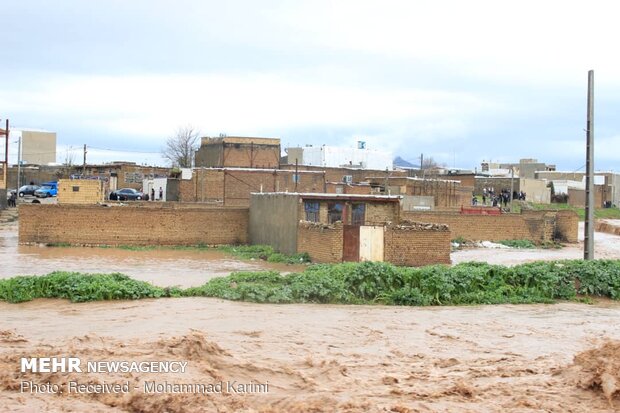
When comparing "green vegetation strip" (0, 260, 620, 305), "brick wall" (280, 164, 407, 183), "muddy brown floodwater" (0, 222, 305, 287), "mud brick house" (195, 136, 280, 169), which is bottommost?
"muddy brown floodwater" (0, 222, 305, 287)

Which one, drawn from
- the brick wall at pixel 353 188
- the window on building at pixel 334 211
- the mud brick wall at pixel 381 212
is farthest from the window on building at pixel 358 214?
the brick wall at pixel 353 188

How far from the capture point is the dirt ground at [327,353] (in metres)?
8.47

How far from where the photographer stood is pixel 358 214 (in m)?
33.2

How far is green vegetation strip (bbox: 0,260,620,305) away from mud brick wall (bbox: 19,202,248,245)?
19.8 metres

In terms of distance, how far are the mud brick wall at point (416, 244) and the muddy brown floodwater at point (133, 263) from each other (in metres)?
3.79

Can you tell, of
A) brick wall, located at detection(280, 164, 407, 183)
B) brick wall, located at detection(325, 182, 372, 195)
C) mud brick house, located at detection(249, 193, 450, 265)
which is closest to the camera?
mud brick house, located at detection(249, 193, 450, 265)

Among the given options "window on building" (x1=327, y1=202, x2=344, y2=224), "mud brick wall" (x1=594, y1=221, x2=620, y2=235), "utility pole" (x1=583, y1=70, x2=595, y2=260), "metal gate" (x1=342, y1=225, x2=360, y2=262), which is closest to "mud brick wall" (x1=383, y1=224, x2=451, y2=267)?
"metal gate" (x1=342, y1=225, x2=360, y2=262)

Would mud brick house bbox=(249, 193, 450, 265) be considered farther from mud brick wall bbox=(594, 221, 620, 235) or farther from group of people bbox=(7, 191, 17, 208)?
mud brick wall bbox=(594, 221, 620, 235)

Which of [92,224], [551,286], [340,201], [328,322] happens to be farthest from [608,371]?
[92,224]

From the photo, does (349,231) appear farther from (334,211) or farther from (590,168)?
(590,168)

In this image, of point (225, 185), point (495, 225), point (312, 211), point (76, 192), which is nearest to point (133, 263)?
point (312, 211)

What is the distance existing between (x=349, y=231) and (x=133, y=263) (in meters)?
8.78

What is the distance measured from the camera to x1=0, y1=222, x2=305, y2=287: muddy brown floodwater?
25344 millimetres

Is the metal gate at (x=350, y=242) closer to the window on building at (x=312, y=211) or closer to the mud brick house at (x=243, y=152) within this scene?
the window on building at (x=312, y=211)
